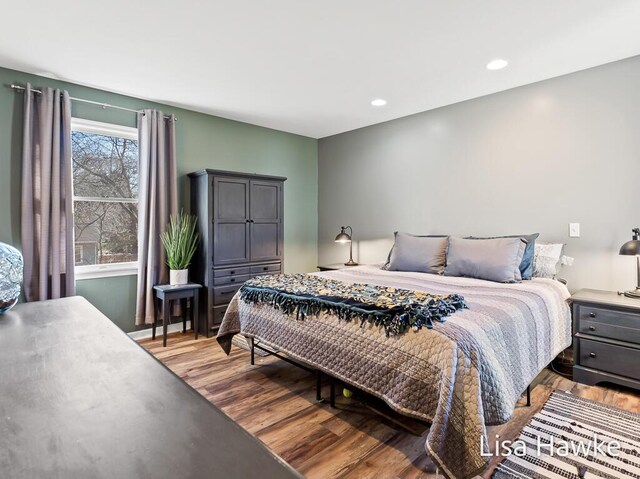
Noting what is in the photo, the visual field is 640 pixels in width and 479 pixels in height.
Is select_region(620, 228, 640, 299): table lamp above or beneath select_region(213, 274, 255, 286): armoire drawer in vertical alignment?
above

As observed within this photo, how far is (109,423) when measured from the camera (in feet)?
1.87

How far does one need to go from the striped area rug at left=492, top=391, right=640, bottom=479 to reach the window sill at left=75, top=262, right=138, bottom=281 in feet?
11.7

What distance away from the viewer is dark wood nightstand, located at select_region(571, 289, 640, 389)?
2.47 m

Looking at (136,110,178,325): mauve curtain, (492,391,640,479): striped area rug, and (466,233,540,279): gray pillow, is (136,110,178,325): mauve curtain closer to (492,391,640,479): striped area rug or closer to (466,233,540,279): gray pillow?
(492,391,640,479): striped area rug

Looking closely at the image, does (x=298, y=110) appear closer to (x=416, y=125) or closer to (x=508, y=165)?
(x=416, y=125)

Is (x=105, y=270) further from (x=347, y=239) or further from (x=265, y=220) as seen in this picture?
(x=347, y=239)

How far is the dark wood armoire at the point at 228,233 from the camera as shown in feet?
12.6

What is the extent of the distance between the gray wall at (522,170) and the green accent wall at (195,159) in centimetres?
83

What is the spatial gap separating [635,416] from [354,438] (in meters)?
1.76

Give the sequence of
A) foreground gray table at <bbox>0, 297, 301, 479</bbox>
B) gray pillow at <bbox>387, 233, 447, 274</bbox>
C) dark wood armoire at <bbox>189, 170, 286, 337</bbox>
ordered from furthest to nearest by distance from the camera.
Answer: dark wood armoire at <bbox>189, 170, 286, 337</bbox> < gray pillow at <bbox>387, 233, 447, 274</bbox> < foreground gray table at <bbox>0, 297, 301, 479</bbox>

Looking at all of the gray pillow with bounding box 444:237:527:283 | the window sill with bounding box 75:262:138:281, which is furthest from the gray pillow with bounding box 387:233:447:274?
the window sill with bounding box 75:262:138:281

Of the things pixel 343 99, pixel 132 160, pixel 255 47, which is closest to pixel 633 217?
pixel 343 99

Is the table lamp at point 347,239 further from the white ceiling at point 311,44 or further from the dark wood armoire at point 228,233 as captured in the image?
the white ceiling at point 311,44

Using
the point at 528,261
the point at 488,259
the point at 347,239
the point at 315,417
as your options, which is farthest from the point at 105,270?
the point at 528,261
